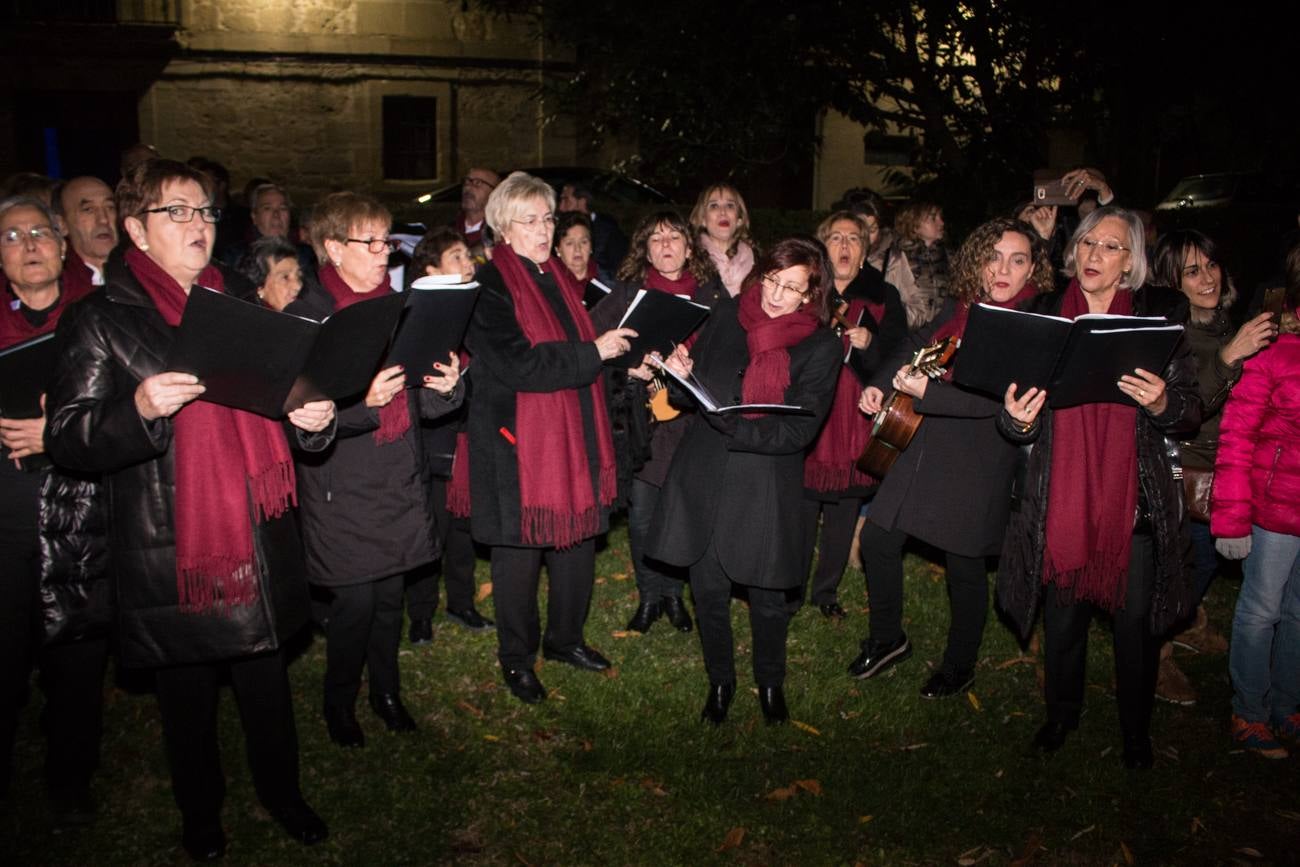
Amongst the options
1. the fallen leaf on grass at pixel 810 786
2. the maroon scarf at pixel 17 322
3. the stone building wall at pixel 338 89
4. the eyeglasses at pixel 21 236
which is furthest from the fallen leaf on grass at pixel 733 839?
the stone building wall at pixel 338 89

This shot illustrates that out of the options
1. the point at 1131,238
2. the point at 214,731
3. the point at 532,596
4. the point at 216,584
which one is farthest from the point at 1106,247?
the point at 214,731

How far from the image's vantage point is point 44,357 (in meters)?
3.75

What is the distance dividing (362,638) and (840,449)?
9.00 feet

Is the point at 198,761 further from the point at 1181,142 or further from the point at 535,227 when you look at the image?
the point at 1181,142

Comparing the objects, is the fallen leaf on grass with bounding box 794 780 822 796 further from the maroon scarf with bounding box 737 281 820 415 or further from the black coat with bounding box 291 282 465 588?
the black coat with bounding box 291 282 465 588

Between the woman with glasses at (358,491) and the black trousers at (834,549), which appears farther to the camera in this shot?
the black trousers at (834,549)

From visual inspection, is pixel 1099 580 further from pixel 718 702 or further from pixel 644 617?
pixel 644 617

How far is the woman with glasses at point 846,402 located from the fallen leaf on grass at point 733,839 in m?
1.97

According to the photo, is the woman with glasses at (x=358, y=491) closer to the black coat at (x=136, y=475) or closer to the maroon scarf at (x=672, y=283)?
the black coat at (x=136, y=475)

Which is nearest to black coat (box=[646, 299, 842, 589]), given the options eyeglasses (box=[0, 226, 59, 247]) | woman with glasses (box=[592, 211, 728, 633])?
woman with glasses (box=[592, 211, 728, 633])

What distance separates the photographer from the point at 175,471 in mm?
3438

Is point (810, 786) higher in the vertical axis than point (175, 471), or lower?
lower

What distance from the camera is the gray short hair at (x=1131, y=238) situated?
4.38 meters

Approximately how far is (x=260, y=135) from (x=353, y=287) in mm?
18786
